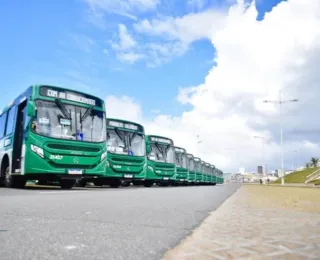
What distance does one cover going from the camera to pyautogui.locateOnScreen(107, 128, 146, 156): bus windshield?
1696cm

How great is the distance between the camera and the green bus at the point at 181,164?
26.6 metres

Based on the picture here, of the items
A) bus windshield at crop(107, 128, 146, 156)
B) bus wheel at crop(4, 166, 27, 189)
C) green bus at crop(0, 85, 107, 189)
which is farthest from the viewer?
bus windshield at crop(107, 128, 146, 156)

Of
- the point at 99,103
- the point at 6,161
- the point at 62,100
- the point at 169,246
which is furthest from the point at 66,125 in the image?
the point at 169,246

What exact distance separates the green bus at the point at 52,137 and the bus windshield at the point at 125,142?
355 centimetres

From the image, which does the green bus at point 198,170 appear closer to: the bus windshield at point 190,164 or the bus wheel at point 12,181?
the bus windshield at point 190,164

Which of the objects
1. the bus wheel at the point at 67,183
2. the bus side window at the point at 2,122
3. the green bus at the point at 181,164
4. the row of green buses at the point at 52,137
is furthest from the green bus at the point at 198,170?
the bus side window at the point at 2,122

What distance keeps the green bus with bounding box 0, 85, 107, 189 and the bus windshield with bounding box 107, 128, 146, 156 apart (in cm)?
355

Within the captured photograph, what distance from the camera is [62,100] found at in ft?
40.1

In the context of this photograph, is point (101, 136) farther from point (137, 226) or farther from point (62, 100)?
point (137, 226)

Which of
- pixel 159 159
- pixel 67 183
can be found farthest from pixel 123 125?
pixel 159 159

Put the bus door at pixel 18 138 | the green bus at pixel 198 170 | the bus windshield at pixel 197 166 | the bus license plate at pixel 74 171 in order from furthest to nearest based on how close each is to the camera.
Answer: the bus windshield at pixel 197 166, the green bus at pixel 198 170, the bus door at pixel 18 138, the bus license plate at pixel 74 171

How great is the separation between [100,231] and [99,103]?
1052 centimetres

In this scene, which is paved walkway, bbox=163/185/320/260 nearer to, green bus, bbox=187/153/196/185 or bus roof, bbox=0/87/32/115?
bus roof, bbox=0/87/32/115

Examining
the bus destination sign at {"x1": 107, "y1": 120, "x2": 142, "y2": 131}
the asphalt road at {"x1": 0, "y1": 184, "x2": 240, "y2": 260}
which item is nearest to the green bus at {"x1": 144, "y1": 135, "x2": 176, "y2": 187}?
the bus destination sign at {"x1": 107, "y1": 120, "x2": 142, "y2": 131}
